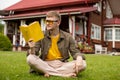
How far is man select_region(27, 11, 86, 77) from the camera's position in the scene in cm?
538

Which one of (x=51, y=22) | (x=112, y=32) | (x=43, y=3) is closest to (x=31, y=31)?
(x=51, y=22)

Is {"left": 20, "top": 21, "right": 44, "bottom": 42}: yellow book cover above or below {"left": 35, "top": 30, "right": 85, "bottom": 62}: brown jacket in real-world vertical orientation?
above

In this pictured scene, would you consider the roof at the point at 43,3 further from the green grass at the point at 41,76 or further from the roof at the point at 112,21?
the green grass at the point at 41,76

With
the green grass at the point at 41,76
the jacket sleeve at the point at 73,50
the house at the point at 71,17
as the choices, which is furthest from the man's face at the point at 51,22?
the house at the point at 71,17

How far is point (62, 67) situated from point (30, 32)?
0.97m

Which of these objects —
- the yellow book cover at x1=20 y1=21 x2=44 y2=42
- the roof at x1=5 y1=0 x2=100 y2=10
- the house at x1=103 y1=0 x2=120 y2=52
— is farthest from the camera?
the house at x1=103 y1=0 x2=120 y2=52

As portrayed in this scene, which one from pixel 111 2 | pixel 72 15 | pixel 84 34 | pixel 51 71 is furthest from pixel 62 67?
pixel 111 2

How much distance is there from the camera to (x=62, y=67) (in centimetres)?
556

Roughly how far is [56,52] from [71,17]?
A: 17.6 m

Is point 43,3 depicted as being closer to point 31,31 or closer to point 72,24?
point 72,24

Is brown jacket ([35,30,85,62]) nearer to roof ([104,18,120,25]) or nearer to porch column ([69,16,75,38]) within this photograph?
porch column ([69,16,75,38])

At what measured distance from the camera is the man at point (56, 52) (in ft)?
17.7

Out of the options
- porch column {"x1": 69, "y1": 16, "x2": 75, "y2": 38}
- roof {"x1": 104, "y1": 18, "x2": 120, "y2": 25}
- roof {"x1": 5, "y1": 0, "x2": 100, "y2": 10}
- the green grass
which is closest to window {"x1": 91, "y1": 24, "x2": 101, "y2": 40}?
Answer: roof {"x1": 104, "y1": 18, "x2": 120, "y2": 25}

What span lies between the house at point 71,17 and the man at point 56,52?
649 inches
